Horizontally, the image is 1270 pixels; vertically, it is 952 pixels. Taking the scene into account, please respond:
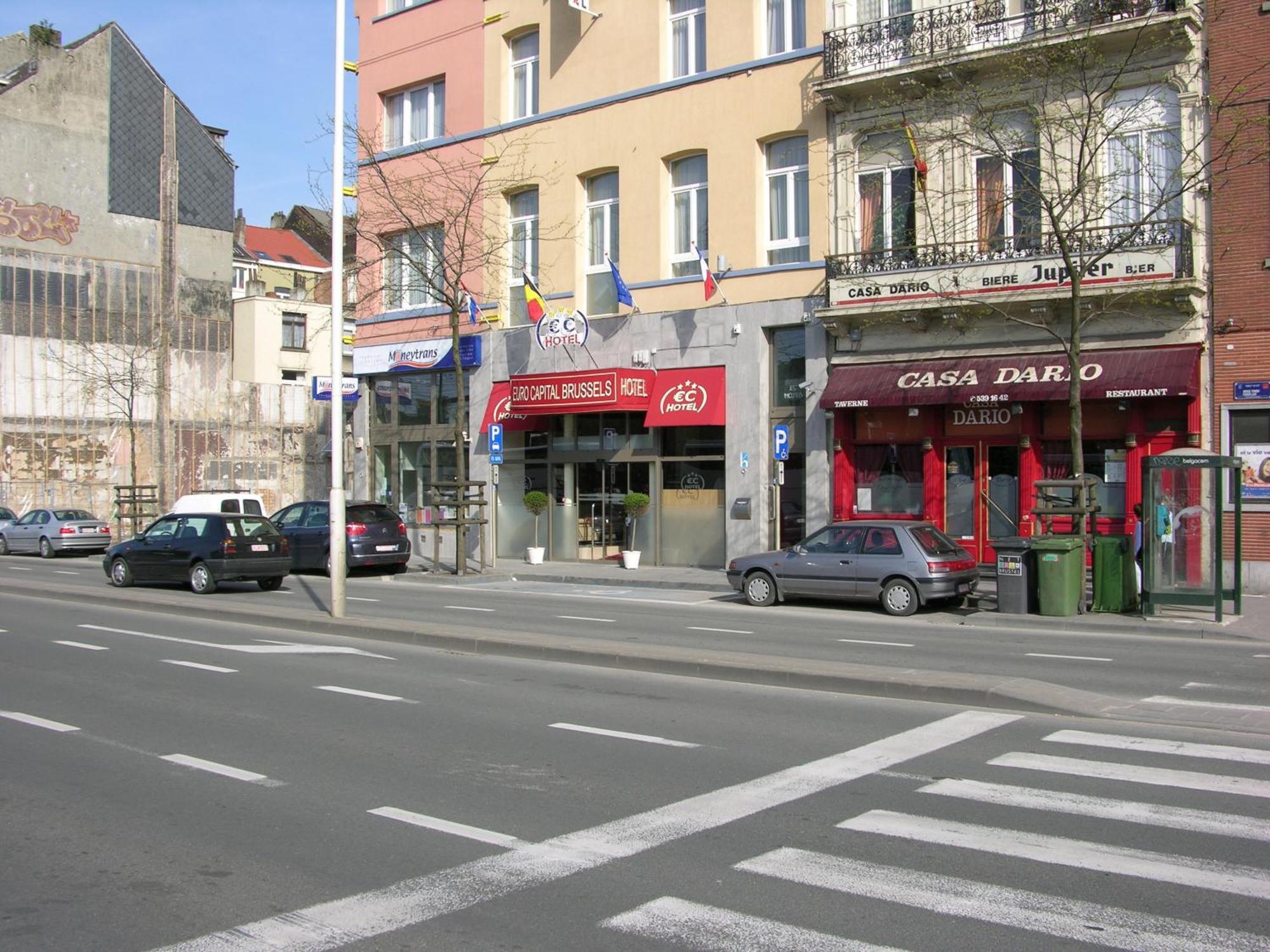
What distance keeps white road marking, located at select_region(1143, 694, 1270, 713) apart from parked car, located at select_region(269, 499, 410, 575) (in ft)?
61.4

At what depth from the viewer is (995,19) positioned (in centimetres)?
2202

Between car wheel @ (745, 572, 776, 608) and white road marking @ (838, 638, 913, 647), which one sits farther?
car wheel @ (745, 572, 776, 608)

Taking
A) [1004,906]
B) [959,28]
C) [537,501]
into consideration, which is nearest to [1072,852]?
[1004,906]


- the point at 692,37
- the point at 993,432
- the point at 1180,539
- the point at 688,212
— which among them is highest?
the point at 692,37

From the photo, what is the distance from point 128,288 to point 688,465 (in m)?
34.6

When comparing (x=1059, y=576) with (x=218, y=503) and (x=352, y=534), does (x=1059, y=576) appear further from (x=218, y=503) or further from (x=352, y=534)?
(x=218, y=503)

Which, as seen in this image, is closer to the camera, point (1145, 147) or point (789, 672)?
point (789, 672)

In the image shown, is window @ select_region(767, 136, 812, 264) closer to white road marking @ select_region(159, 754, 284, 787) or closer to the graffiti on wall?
white road marking @ select_region(159, 754, 284, 787)

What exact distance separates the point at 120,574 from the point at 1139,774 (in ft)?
64.7

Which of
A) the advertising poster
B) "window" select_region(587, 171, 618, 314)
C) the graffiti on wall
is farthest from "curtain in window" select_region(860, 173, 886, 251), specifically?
the graffiti on wall

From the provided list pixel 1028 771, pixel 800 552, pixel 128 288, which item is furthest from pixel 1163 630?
pixel 128 288

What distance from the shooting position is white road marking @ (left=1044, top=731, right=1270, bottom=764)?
8.19 meters

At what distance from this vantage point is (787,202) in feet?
83.7

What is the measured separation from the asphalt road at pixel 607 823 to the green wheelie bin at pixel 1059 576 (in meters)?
8.15
